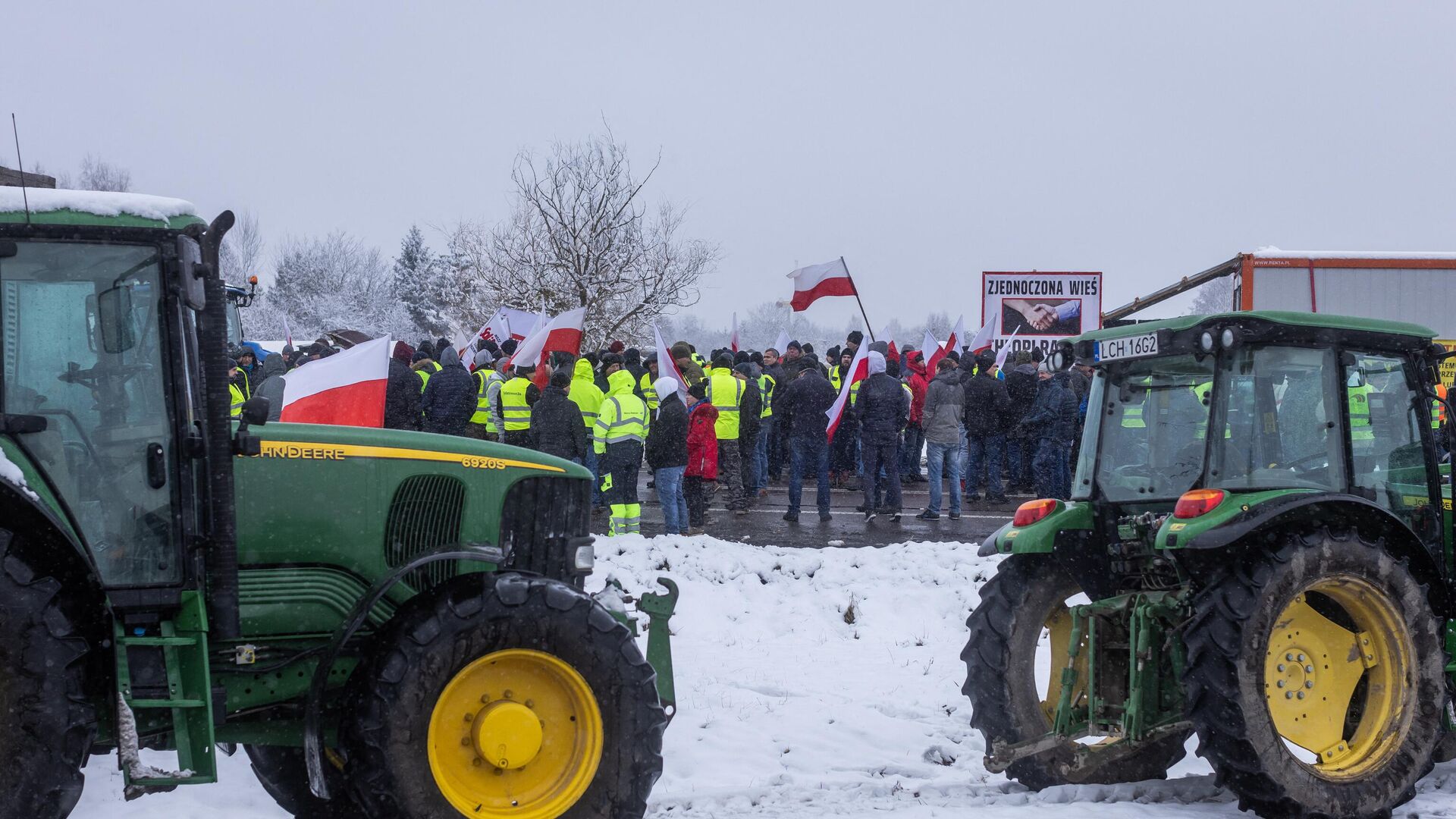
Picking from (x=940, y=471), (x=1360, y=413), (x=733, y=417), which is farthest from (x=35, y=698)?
(x=940, y=471)

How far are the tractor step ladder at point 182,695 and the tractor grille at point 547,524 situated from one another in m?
1.43

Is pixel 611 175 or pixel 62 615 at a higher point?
pixel 611 175

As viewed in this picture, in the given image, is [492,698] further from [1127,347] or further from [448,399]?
[448,399]

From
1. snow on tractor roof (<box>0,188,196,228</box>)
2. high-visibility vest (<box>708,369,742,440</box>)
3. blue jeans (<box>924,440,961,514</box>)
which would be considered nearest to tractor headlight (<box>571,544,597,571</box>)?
snow on tractor roof (<box>0,188,196,228</box>)

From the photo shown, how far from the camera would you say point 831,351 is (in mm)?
20312

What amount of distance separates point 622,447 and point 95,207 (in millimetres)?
8762

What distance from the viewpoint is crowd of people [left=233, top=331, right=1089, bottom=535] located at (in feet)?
44.8

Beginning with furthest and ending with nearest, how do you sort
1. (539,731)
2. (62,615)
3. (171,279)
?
(539,731), (171,279), (62,615)

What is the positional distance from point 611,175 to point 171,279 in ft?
104

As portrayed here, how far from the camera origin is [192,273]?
4.59m

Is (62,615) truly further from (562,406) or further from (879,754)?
(562,406)

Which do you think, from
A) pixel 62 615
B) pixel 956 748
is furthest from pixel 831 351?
pixel 62 615

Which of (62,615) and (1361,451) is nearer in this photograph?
(62,615)

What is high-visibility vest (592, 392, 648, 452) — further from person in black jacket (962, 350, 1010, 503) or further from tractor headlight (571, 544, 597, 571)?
tractor headlight (571, 544, 597, 571)
